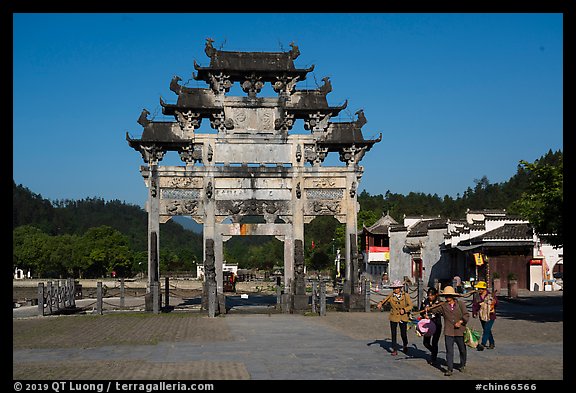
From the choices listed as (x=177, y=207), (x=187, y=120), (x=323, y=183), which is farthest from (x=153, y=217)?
(x=323, y=183)

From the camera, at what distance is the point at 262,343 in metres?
22.0

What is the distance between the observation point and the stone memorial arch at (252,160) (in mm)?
35531

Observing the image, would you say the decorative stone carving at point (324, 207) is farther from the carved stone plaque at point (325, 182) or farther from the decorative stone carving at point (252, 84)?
the decorative stone carving at point (252, 84)

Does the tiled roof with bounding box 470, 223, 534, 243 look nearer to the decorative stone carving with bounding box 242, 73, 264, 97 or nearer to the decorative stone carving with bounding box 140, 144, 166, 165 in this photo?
the decorative stone carving with bounding box 242, 73, 264, 97

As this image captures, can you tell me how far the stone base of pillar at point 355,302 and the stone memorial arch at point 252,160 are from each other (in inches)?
1.8

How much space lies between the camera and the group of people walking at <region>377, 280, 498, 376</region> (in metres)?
16.2

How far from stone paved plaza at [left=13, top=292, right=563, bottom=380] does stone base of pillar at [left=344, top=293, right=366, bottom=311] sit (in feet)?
10.5

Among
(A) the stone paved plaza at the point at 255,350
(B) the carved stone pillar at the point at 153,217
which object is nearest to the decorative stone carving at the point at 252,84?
(B) the carved stone pillar at the point at 153,217

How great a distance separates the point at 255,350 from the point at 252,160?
16796 millimetres

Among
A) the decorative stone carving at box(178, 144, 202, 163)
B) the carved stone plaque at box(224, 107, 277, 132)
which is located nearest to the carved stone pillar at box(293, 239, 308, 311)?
the carved stone plaque at box(224, 107, 277, 132)

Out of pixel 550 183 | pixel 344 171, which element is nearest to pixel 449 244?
pixel 344 171

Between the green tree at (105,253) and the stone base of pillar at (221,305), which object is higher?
the green tree at (105,253)

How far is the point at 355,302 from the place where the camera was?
36031 mm

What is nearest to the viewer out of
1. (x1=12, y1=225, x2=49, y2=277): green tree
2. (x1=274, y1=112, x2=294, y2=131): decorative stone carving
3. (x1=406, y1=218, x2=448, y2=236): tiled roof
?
(x1=274, y1=112, x2=294, y2=131): decorative stone carving
